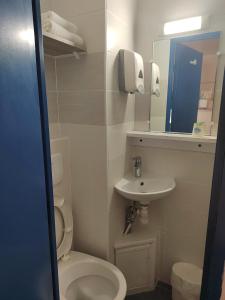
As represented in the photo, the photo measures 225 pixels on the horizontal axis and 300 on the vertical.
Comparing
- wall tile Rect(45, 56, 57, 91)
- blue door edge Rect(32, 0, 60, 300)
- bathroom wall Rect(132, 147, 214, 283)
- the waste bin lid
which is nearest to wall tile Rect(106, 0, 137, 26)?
wall tile Rect(45, 56, 57, 91)

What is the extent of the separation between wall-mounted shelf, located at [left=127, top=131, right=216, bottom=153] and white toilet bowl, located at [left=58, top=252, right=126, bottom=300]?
0.96 meters

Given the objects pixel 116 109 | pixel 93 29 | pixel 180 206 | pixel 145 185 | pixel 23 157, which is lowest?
pixel 180 206

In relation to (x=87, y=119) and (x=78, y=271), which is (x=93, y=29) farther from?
(x=78, y=271)

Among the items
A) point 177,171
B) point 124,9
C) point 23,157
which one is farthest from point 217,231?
point 124,9

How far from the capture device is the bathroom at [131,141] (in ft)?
4.55

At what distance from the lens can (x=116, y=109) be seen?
1.50 metres

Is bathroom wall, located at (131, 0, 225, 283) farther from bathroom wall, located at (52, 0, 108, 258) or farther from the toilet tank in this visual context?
bathroom wall, located at (52, 0, 108, 258)

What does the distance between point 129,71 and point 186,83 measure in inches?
18.6

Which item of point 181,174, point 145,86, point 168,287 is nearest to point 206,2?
point 145,86

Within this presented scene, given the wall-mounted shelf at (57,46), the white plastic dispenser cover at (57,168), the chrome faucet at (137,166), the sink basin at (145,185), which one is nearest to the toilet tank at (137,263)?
the sink basin at (145,185)

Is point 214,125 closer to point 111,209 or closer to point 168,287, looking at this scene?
point 111,209

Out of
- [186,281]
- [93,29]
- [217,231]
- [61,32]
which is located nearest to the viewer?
[217,231]

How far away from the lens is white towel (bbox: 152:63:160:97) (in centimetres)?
167

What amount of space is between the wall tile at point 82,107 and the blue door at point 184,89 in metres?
0.63
